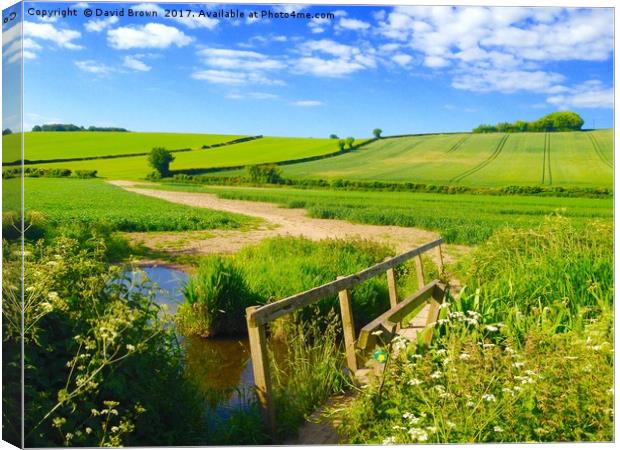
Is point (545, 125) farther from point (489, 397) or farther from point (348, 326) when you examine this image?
point (489, 397)

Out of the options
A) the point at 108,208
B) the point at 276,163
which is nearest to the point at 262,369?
the point at 108,208

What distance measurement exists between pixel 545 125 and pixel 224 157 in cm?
281

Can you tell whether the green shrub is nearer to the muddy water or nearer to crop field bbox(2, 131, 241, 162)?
the muddy water

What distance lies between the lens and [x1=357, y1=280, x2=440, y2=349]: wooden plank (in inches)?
217

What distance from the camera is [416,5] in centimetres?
593

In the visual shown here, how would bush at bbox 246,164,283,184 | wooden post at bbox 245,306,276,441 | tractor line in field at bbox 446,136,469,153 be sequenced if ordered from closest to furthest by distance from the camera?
wooden post at bbox 245,306,276,441 < tractor line in field at bbox 446,136,469,153 < bush at bbox 246,164,283,184

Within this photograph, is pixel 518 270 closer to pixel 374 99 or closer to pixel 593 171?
pixel 593 171

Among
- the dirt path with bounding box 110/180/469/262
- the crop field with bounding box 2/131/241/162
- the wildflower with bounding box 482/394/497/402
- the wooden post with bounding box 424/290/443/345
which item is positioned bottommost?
the wildflower with bounding box 482/394/497/402

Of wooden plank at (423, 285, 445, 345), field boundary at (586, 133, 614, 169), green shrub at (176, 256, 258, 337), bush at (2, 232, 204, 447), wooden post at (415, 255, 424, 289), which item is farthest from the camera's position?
wooden post at (415, 255, 424, 289)

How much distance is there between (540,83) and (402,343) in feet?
8.94

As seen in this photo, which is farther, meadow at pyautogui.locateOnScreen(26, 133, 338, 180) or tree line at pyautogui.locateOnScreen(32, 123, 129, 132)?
meadow at pyautogui.locateOnScreen(26, 133, 338, 180)

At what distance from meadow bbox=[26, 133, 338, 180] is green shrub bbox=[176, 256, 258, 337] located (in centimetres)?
110

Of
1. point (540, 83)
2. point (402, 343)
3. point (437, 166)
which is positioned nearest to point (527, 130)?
point (540, 83)

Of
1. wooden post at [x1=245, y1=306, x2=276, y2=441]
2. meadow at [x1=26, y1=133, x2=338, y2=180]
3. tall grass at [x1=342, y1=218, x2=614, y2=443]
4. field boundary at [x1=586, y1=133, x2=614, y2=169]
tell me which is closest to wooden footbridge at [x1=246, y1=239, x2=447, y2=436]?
wooden post at [x1=245, y1=306, x2=276, y2=441]
